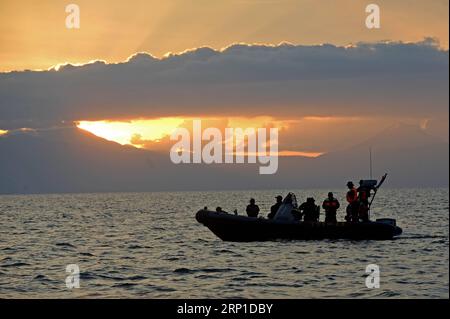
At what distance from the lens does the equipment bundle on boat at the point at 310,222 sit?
33469mm

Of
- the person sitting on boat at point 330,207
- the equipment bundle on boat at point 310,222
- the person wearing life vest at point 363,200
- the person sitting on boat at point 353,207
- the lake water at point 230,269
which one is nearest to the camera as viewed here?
the lake water at point 230,269

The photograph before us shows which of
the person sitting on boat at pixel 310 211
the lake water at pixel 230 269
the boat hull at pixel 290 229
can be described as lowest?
the lake water at pixel 230 269

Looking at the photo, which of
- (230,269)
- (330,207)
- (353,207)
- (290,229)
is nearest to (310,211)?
(330,207)

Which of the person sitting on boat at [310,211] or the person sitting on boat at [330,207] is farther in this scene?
the person sitting on boat at [310,211]

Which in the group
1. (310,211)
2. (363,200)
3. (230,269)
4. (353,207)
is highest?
(363,200)

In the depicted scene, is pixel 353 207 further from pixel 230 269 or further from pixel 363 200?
pixel 230 269

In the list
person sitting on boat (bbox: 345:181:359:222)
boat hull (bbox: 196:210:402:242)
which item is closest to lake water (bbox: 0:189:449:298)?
boat hull (bbox: 196:210:402:242)

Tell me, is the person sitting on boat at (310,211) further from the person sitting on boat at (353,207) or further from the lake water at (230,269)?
the person sitting on boat at (353,207)

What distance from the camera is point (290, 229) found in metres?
33.7

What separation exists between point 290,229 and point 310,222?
38.0 inches

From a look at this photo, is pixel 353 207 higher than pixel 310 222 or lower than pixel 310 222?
higher

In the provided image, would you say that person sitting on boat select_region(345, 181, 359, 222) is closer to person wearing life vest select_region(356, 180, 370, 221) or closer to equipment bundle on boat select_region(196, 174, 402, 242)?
equipment bundle on boat select_region(196, 174, 402, 242)

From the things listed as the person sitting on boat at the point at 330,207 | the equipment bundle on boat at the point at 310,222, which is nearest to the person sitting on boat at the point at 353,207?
the equipment bundle on boat at the point at 310,222
